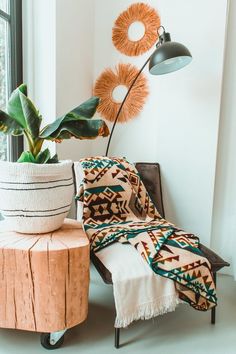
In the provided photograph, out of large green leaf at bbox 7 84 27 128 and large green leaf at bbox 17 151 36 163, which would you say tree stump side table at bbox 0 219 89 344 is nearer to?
large green leaf at bbox 17 151 36 163

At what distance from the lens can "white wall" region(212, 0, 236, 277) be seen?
2.13 m

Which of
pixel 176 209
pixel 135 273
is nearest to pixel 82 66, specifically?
pixel 176 209

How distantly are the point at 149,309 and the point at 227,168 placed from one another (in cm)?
127

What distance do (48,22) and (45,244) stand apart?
4.82 ft

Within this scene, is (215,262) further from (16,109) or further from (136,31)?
(136,31)

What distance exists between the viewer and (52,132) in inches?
54.3

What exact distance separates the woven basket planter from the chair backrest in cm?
94

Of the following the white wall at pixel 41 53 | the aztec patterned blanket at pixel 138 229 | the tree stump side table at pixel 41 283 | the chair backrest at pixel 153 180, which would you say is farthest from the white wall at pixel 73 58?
the tree stump side table at pixel 41 283

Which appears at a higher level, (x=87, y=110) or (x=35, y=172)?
(x=87, y=110)

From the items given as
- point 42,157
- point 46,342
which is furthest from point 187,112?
point 46,342

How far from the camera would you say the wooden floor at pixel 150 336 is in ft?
4.67

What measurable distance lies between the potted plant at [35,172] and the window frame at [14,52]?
0.61m

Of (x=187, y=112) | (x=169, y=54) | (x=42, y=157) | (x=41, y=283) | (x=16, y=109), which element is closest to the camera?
(x=41, y=283)

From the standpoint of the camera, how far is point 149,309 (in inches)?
55.1
